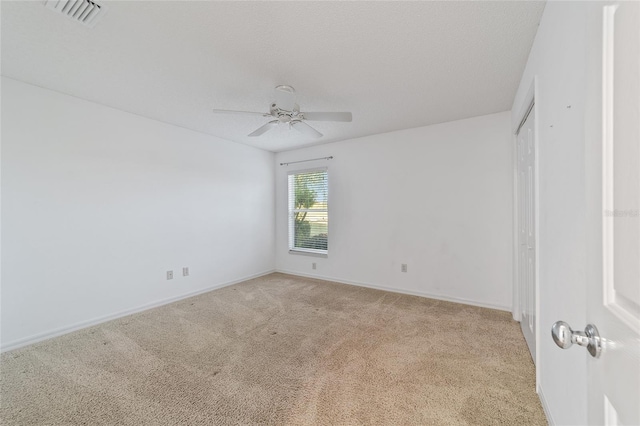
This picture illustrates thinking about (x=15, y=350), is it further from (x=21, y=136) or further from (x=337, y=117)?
(x=337, y=117)

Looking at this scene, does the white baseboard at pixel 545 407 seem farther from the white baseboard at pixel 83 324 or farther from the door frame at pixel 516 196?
the white baseboard at pixel 83 324

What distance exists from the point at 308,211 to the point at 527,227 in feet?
10.6

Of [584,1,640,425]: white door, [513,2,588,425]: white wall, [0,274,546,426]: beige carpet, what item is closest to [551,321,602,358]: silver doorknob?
[584,1,640,425]: white door

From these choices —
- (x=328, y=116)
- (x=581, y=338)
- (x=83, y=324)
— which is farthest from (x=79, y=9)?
(x=83, y=324)

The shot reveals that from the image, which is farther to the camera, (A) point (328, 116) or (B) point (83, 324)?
(B) point (83, 324)

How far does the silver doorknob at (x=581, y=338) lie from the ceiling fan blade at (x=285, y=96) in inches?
97.2

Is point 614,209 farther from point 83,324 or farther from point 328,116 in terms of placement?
point 83,324

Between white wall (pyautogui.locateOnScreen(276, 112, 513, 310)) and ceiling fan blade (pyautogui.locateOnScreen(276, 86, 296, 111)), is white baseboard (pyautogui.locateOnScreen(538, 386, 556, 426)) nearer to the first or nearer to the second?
white wall (pyautogui.locateOnScreen(276, 112, 513, 310))

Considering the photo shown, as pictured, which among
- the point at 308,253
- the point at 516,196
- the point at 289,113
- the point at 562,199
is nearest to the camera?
the point at 562,199

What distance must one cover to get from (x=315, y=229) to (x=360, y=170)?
4.45 ft

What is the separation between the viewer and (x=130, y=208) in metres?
3.15

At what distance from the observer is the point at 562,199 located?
50.2 inches

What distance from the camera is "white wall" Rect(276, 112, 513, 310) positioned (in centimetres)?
318

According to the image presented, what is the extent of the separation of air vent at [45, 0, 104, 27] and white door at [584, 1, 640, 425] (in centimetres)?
232
